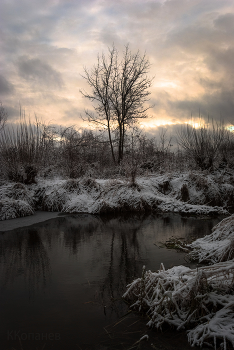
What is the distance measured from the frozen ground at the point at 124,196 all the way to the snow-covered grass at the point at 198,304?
6.51 m

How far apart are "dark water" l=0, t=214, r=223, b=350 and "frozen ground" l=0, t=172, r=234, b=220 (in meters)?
1.96

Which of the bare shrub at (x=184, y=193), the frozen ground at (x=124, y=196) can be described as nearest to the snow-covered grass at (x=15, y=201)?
the frozen ground at (x=124, y=196)

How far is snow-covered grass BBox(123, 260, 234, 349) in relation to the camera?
233cm

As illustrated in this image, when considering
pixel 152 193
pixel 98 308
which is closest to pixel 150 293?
pixel 98 308

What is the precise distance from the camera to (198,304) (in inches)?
99.3

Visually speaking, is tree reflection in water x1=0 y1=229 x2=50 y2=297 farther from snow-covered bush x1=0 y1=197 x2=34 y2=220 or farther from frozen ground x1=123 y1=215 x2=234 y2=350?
snow-covered bush x1=0 y1=197 x2=34 y2=220

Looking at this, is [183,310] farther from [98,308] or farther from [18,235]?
[18,235]

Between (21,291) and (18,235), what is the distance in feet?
10.6

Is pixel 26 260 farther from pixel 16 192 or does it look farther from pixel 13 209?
pixel 16 192

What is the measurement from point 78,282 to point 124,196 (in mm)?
6056

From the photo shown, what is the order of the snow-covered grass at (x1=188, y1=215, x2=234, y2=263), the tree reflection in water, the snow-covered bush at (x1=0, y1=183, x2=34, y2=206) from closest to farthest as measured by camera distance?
the tree reflection in water, the snow-covered grass at (x1=188, y1=215, x2=234, y2=263), the snow-covered bush at (x1=0, y1=183, x2=34, y2=206)

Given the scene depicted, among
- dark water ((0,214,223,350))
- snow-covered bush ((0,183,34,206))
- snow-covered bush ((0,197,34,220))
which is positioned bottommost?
dark water ((0,214,223,350))

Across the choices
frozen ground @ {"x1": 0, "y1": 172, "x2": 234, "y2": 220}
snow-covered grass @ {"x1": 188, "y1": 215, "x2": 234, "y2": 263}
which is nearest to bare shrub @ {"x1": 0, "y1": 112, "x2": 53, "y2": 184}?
frozen ground @ {"x1": 0, "y1": 172, "x2": 234, "y2": 220}

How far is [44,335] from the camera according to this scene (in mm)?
2582
